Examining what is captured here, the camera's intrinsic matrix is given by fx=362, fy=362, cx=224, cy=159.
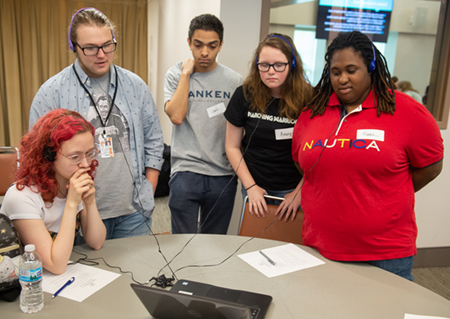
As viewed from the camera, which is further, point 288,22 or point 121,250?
point 288,22

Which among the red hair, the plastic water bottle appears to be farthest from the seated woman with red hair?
the plastic water bottle

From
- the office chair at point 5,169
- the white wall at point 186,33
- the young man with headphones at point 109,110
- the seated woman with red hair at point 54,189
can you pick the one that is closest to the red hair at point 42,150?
the seated woman with red hair at point 54,189

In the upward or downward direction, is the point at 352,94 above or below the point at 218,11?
below

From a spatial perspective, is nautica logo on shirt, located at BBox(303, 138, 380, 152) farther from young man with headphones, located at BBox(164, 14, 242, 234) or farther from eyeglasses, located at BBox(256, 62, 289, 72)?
young man with headphones, located at BBox(164, 14, 242, 234)

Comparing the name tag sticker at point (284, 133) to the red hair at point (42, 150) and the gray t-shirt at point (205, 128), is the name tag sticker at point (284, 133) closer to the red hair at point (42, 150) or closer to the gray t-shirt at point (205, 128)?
the gray t-shirt at point (205, 128)

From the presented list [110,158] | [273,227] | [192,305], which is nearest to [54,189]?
[110,158]

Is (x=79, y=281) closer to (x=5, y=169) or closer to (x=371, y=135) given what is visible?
(x=371, y=135)

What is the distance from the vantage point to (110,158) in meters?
1.68

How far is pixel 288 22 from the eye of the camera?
3135mm

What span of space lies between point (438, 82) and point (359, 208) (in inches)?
93.5

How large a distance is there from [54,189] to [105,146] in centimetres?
33

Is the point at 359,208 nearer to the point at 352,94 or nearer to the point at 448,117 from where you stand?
the point at 352,94

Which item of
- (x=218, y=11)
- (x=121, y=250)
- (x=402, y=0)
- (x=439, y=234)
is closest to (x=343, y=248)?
(x=121, y=250)

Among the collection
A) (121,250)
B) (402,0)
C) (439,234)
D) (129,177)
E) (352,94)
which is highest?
(402,0)
